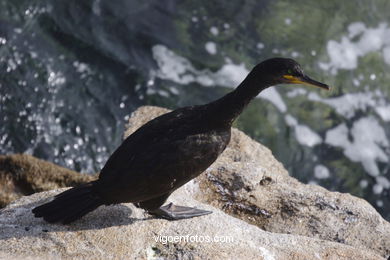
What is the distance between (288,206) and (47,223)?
2080 mm

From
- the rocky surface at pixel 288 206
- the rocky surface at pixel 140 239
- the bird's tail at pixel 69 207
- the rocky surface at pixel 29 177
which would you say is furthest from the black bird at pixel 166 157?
the rocky surface at pixel 29 177

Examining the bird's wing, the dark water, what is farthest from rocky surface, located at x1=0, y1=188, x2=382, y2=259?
the dark water

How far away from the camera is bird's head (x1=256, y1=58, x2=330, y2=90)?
522cm

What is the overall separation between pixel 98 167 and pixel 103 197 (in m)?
3.73

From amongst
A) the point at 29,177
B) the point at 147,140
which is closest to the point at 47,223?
the point at 147,140

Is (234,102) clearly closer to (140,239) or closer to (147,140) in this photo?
(147,140)

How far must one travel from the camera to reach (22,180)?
6809 mm

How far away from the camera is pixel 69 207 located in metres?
4.91

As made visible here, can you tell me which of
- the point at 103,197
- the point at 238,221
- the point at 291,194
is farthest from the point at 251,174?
the point at 103,197

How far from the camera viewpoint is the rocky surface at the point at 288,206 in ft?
17.9

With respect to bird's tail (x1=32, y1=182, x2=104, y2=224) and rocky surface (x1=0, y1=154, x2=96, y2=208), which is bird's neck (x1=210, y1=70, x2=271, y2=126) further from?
rocky surface (x1=0, y1=154, x2=96, y2=208)

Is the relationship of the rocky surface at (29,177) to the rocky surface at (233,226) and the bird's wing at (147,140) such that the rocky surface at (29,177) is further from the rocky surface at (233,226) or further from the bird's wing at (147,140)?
the bird's wing at (147,140)

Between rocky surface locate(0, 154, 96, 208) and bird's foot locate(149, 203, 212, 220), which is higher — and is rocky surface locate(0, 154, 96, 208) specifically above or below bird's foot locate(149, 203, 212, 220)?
below

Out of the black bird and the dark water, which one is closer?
the black bird
